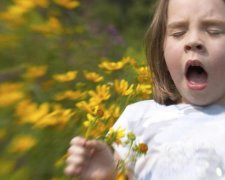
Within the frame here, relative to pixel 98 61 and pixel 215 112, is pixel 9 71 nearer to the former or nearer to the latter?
pixel 215 112

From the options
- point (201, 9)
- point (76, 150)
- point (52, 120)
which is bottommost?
point (76, 150)

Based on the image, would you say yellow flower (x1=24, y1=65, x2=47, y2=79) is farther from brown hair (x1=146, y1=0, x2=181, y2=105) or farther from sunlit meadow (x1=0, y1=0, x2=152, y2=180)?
brown hair (x1=146, y1=0, x2=181, y2=105)

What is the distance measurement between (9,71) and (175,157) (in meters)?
0.59

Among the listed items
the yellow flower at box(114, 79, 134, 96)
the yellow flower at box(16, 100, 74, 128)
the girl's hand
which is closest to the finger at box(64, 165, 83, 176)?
the girl's hand

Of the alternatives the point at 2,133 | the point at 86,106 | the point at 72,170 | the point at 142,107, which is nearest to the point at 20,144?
the point at 2,133

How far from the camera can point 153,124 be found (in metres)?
1.61

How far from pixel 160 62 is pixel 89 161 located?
0.56 metres

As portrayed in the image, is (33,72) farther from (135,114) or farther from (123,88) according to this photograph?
(123,88)

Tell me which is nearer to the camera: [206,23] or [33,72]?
[33,72]

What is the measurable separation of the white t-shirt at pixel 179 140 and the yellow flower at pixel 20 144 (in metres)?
0.61

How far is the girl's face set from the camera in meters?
1.48

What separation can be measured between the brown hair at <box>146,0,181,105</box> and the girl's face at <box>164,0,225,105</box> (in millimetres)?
130

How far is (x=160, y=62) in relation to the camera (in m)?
1.77

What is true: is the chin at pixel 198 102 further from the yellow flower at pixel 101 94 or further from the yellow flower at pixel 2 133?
the yellow flower at pixel 2 133
